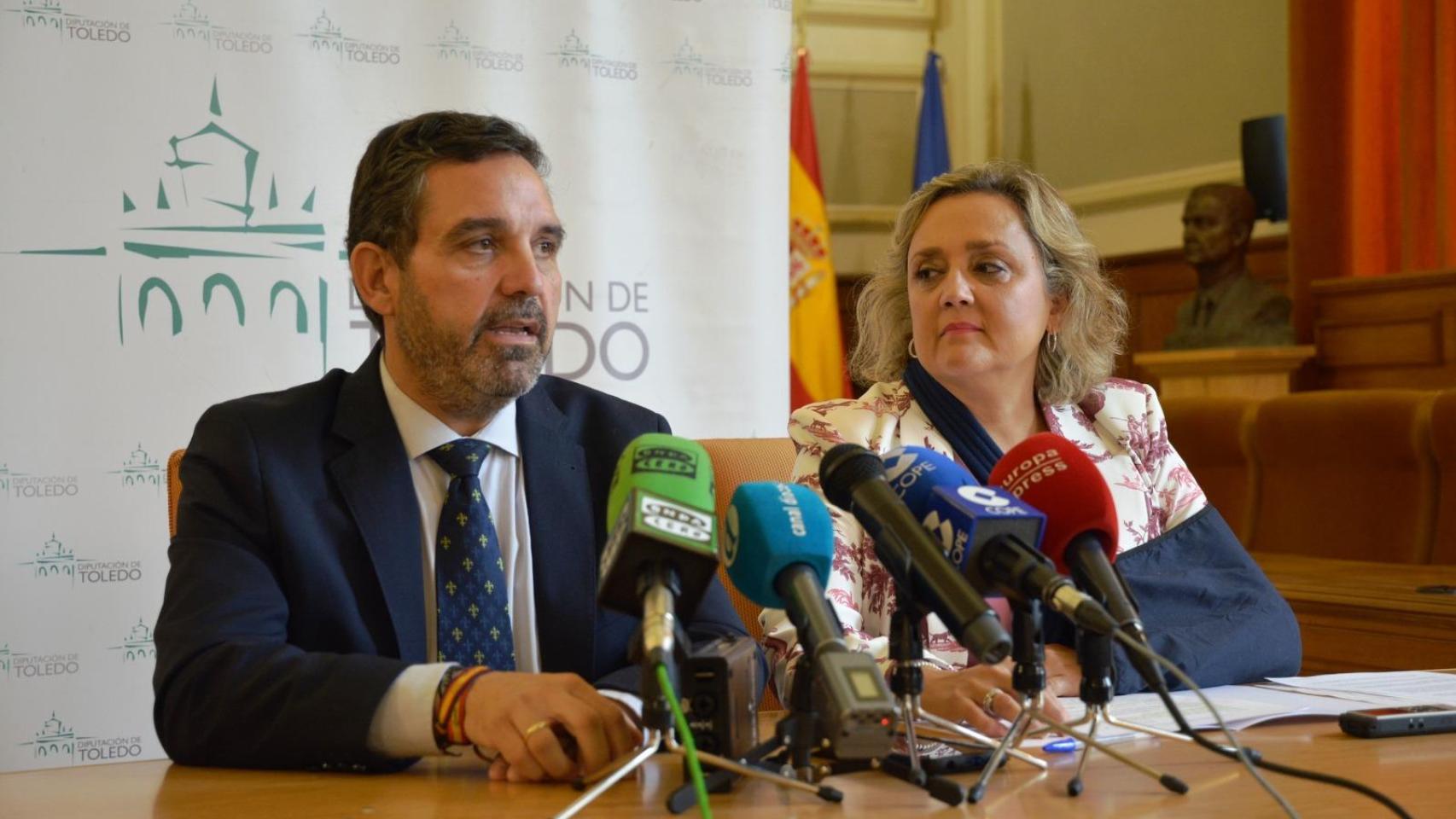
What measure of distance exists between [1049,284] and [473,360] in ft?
3.29

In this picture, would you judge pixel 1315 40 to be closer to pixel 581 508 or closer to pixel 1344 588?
pixel 1344 588

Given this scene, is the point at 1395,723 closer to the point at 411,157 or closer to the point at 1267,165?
the point at 411,157

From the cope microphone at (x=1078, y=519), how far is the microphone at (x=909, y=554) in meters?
0.15

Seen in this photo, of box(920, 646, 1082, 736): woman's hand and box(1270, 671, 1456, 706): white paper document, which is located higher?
A: box(920, 646, 1082, 736): woman's hand

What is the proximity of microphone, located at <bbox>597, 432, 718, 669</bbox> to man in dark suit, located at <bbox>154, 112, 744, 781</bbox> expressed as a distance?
46cm

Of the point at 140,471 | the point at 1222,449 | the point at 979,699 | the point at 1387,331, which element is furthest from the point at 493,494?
the point at 1387,331

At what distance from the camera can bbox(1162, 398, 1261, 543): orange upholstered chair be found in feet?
15.0

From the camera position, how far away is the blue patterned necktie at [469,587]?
5.68ft

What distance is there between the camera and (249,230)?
3025 mm

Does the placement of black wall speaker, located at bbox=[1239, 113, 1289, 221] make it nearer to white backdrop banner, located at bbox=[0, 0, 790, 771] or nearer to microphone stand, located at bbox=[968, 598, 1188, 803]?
white backdrop banner, located at bbox=[0, 0, 790, 771]

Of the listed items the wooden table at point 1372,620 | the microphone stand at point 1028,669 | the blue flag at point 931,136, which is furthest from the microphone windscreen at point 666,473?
the blue flag at point 931,136

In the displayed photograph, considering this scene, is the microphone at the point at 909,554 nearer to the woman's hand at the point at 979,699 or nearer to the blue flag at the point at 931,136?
the woman's hand at the point at 979,699

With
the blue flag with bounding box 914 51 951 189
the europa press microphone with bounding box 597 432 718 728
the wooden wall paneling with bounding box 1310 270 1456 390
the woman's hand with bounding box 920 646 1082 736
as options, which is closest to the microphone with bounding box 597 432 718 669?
the europa press microphone with bounding box 597 432 718 728

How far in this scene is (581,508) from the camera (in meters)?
1.86
